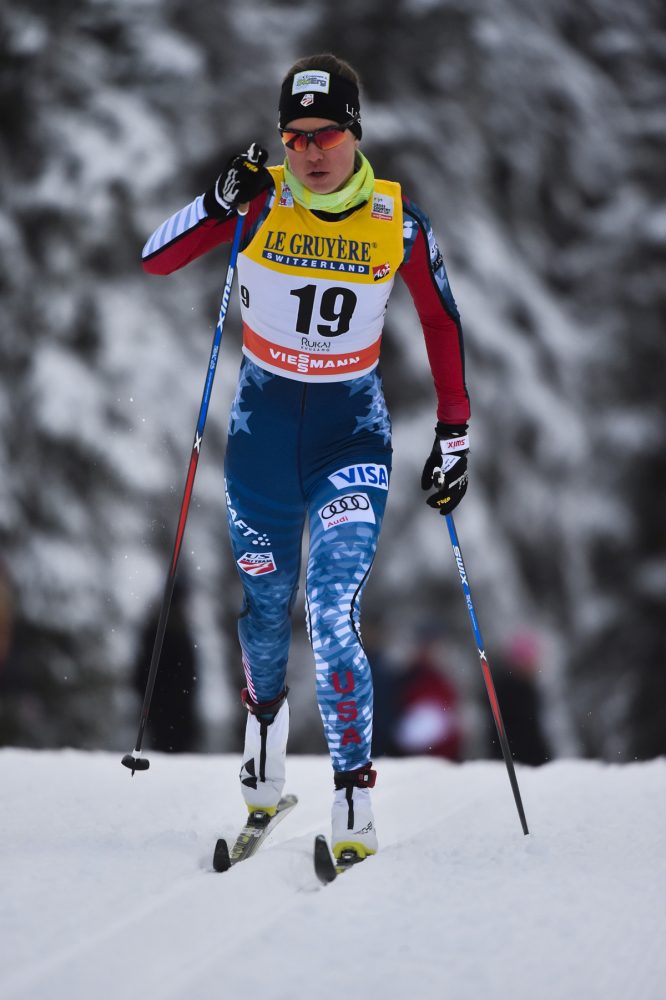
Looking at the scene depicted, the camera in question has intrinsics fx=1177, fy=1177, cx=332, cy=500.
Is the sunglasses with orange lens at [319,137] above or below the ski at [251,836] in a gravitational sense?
above

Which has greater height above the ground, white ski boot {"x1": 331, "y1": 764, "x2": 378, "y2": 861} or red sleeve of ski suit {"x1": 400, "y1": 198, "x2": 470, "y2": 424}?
red sleeve of ski suit {"x1": 400, "y1": 198, "x2": 470, "y2": 424}

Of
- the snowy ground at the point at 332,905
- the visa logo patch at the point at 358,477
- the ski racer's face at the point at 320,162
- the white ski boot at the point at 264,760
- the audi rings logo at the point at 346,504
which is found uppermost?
the ski racer's face at the point at 320,162

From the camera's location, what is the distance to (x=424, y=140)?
47.8 feet

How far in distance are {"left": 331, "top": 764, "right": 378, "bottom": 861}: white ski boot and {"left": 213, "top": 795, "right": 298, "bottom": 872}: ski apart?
280 millimetres

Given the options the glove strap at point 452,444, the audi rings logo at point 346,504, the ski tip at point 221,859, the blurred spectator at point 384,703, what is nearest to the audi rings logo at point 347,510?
the audi rings logo at point 346,504

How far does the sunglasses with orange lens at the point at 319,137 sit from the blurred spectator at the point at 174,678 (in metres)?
4.08

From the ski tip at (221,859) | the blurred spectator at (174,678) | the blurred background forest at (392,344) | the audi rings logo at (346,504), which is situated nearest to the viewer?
the ski tip at (221,859)

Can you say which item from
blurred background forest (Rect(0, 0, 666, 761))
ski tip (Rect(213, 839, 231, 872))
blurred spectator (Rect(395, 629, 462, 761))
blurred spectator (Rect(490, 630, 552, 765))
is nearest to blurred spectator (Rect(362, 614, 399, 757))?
blurred spectator (Rect(395, 629, 462, 761))

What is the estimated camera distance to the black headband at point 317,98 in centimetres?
338

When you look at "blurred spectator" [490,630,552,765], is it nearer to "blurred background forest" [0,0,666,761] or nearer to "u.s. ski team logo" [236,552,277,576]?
"u.s. ski team logo" [236,552,277,576]

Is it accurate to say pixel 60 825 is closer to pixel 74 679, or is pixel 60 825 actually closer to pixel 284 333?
pixel 284 333

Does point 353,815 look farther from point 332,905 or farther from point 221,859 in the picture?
point 332,905

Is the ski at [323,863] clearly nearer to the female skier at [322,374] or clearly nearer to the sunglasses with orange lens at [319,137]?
the female skier at [322,374]

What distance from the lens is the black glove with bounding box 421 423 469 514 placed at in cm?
386
